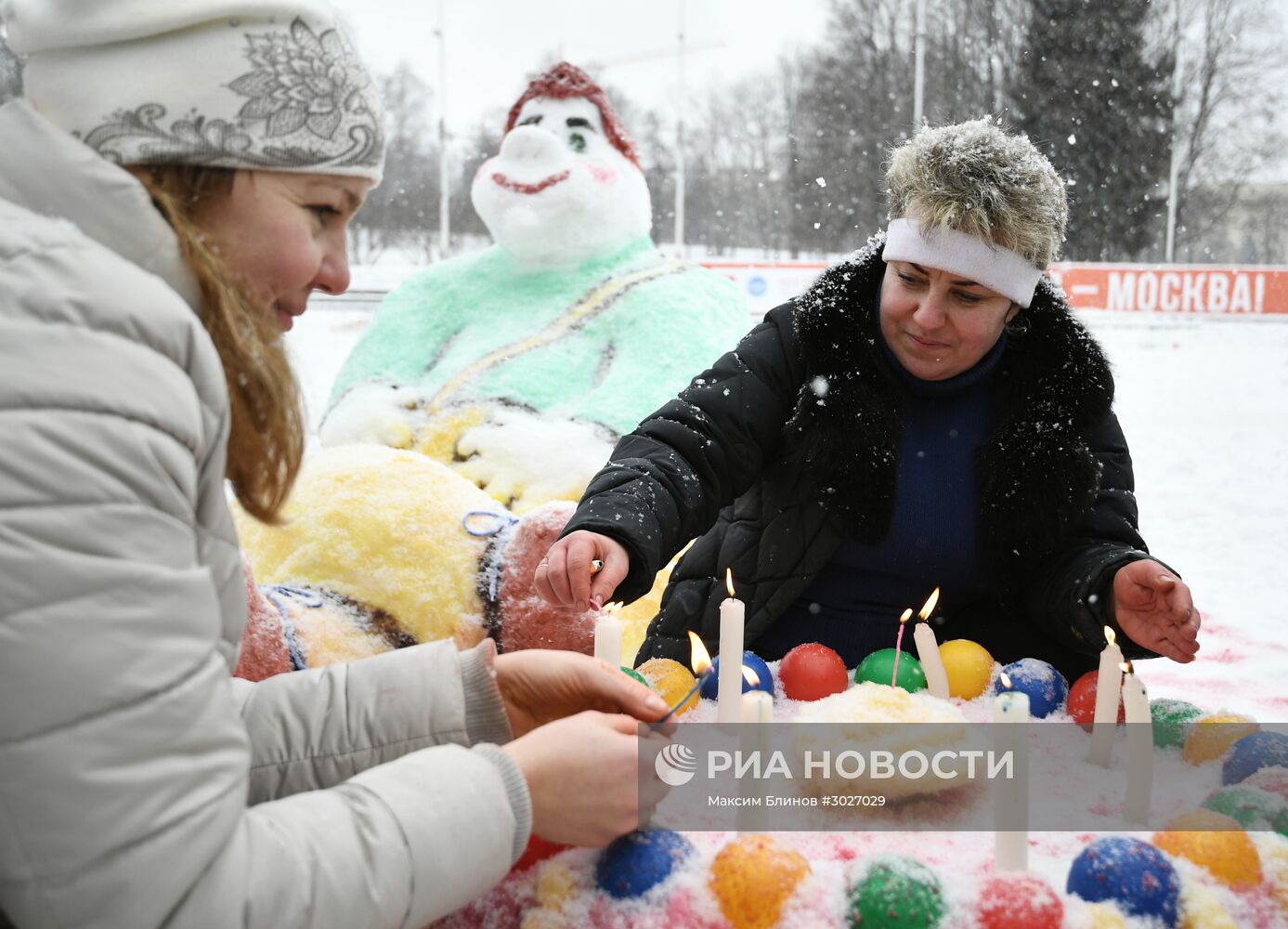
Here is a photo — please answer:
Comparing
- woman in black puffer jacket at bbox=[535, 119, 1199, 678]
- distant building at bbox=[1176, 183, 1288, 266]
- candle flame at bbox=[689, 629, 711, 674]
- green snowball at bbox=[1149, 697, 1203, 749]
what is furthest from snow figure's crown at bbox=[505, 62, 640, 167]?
distant building at bbox=[1176, 183, 1288, 266]

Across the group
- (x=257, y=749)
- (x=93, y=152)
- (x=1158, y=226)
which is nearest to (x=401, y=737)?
(x=257, y=749)

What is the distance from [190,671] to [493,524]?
4.57 ft

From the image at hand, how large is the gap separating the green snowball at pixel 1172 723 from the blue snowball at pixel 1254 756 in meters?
0.10

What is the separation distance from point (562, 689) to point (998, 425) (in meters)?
1.04

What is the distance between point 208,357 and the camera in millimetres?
818

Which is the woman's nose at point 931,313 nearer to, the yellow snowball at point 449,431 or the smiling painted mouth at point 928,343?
the smiling painted mouth at point 928,343

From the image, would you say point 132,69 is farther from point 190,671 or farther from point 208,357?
point 190,671

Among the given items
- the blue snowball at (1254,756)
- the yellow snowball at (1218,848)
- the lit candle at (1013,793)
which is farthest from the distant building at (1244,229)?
the lit candle at (1013,793)

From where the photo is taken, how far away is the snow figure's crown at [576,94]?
3.25 m

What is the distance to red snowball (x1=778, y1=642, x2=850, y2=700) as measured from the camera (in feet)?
4.95

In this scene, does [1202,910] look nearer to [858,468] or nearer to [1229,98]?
[858,468]

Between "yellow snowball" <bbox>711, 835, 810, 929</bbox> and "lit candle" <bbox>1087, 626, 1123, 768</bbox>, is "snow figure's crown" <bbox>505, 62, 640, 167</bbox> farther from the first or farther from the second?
"yellow snowball" <bbox>711, 835, 810, 929</bbox>

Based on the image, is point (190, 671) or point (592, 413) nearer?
point (190, 671)

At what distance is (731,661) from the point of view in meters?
1.29
